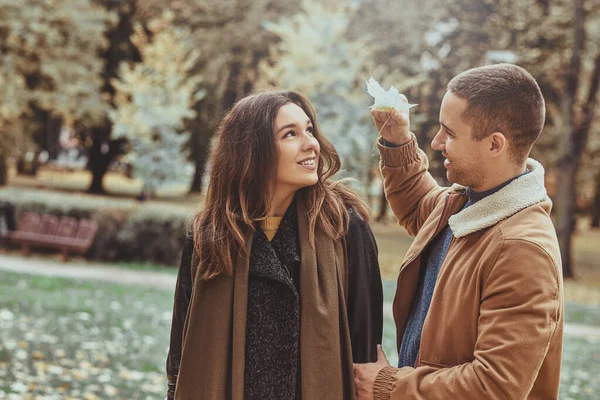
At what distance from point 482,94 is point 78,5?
78.1 feet

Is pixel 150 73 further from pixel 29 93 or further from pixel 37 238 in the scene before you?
pixel 37 238

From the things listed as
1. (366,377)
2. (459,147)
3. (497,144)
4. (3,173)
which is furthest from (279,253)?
(3,173)

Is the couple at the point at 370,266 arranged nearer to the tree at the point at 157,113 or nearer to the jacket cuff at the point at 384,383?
the jacket cuff at the point at 384,383

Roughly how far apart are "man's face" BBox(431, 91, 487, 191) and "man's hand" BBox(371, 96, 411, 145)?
35 cm

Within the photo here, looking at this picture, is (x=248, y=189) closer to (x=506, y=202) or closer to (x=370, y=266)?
(x=370, y=266)

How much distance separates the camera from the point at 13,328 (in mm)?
8219

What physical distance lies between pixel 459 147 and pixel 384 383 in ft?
2.69

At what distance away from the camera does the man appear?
209 cm

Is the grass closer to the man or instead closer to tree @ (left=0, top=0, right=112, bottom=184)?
the man

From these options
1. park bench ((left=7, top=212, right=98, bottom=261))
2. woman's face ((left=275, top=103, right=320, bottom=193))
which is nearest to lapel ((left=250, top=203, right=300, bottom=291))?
woman's face ((left=275, top=103, right=320, bottom=193))

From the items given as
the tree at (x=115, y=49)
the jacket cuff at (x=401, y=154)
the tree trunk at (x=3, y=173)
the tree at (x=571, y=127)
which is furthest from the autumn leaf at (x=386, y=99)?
the tree trunk at (x=3, y=173)

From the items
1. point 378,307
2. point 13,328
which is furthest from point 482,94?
point 13,328

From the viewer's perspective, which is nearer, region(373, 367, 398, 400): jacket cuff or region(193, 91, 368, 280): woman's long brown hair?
region(373, 367, 398, 400): jacket cuff

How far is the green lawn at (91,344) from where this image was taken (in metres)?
6.36
